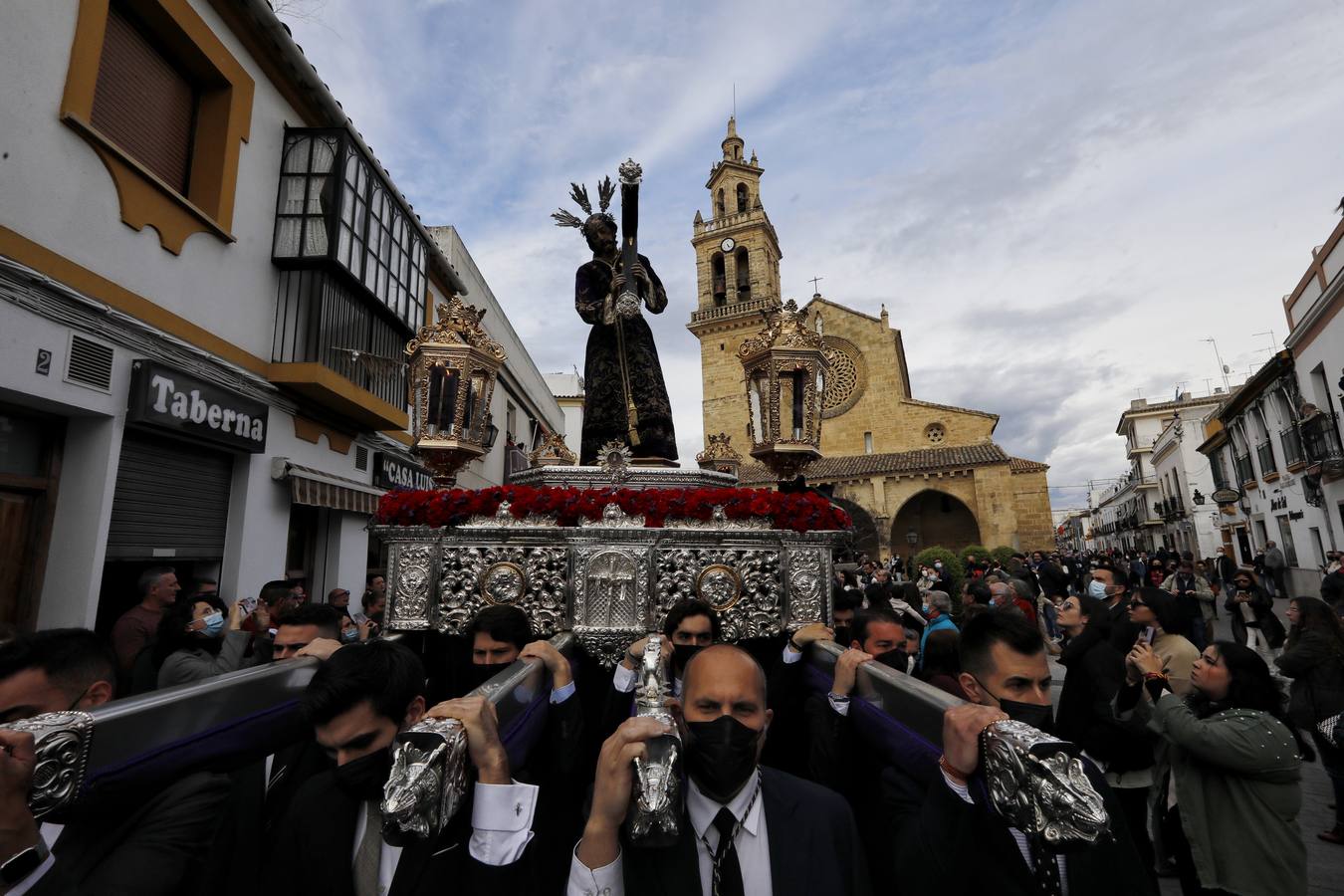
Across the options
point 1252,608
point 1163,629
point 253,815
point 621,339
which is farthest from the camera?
point 1252,608

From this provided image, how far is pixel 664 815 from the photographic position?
52.9 inches

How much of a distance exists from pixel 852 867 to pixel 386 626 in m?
3.33

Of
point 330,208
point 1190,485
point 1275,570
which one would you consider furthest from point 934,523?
point 330,208

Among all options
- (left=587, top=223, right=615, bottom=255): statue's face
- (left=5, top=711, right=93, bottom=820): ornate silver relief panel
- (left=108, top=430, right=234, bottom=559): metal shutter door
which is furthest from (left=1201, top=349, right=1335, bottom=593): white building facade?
(left=108, top=430, right=234, bottom=559): metal shutter door

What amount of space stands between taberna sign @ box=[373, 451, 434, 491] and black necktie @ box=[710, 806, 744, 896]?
10.6m

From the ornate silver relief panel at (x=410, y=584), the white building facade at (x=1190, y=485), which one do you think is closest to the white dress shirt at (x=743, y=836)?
the ornate silver relief panel at (x=410, y=584)

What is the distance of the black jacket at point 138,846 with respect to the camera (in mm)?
1646

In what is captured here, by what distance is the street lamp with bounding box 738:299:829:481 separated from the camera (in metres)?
5.52

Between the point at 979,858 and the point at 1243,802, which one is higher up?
the point at 979,858

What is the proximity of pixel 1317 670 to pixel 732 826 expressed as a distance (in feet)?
15.6

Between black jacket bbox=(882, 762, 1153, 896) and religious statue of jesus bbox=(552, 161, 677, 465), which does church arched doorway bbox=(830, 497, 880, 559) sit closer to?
religious statue of jesus bbox=(552, 161, 677, 465)

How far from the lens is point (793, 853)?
1.72m

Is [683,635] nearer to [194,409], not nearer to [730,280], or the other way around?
[194,409]

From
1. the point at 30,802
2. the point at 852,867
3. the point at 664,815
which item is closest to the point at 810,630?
the point at 852,867
